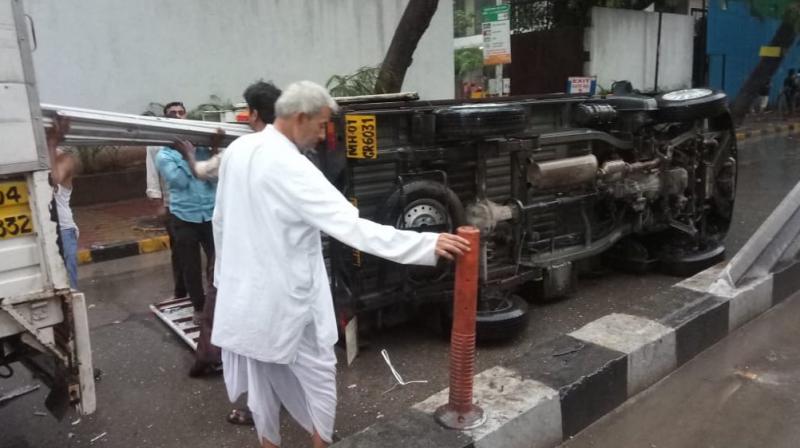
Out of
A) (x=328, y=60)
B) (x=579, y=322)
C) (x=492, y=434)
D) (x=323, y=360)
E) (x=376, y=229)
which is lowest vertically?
(x=579, y=322)

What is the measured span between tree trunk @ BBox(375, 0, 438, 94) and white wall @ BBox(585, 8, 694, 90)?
7180 millimetres

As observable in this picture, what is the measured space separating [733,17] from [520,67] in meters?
7.60

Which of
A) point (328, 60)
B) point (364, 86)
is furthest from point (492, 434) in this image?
point (328, 60)

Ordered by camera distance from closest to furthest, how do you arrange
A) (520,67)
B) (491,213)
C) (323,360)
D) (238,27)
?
(323,360) → (491,213) → (238,27) → (520,67)

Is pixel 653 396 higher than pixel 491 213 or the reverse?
the reverse

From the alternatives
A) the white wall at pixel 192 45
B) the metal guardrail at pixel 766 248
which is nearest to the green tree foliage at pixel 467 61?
the white wall at pixel 192 45

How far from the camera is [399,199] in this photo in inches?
150

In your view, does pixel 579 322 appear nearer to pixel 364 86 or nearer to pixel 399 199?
pixel 399 199

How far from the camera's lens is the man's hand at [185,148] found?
3.62 m

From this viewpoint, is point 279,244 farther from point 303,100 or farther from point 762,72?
point 762,72

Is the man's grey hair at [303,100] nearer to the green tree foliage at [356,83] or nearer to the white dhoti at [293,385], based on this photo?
the white dhoti at [293,385]

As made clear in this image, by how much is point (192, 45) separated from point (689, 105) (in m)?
6.95

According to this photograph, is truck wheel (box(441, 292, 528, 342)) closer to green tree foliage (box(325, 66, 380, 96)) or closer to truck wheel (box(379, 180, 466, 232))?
truck wheel (box(379, 180, 466, 232))

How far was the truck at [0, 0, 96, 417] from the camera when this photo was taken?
2.37 m
